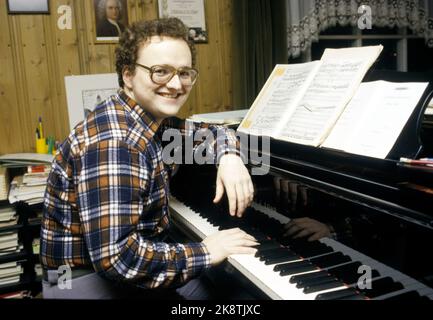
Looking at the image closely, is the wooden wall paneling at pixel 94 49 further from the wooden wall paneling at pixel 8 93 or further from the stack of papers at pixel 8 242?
the stack of papers at pixel 8 242

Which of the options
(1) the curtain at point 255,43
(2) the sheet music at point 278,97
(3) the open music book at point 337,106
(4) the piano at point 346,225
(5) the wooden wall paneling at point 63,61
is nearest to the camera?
(4) the piano at point 346,225

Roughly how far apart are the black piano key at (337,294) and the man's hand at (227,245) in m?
0.28

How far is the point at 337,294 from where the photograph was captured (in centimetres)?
103

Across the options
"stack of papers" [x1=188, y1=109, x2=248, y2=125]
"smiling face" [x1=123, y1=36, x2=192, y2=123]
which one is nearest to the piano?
"smiling face" [x1=123, y1=36, x2=192, y2=123]

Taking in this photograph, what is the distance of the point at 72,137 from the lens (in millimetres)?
1149

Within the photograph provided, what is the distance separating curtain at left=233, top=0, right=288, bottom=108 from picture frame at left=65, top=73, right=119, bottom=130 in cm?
88

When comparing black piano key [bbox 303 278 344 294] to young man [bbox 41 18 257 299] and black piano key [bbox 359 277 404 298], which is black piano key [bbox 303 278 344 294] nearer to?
black piano key [bbox 359 277 404 298]

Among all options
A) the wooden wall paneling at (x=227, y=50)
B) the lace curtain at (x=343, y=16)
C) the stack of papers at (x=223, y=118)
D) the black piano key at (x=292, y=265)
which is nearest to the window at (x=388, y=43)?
the lace curtain at (x=343, y=16)

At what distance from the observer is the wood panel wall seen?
8.32 feet

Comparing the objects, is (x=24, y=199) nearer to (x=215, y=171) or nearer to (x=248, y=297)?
(x=215, y=171)

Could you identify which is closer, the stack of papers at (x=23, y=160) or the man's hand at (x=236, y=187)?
the man's hand at (x=236, y=187)

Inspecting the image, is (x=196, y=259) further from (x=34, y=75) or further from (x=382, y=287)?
(x=34, y=75)

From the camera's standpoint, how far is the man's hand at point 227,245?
1.22 m

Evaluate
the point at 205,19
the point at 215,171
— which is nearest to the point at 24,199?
the point at 215,171
